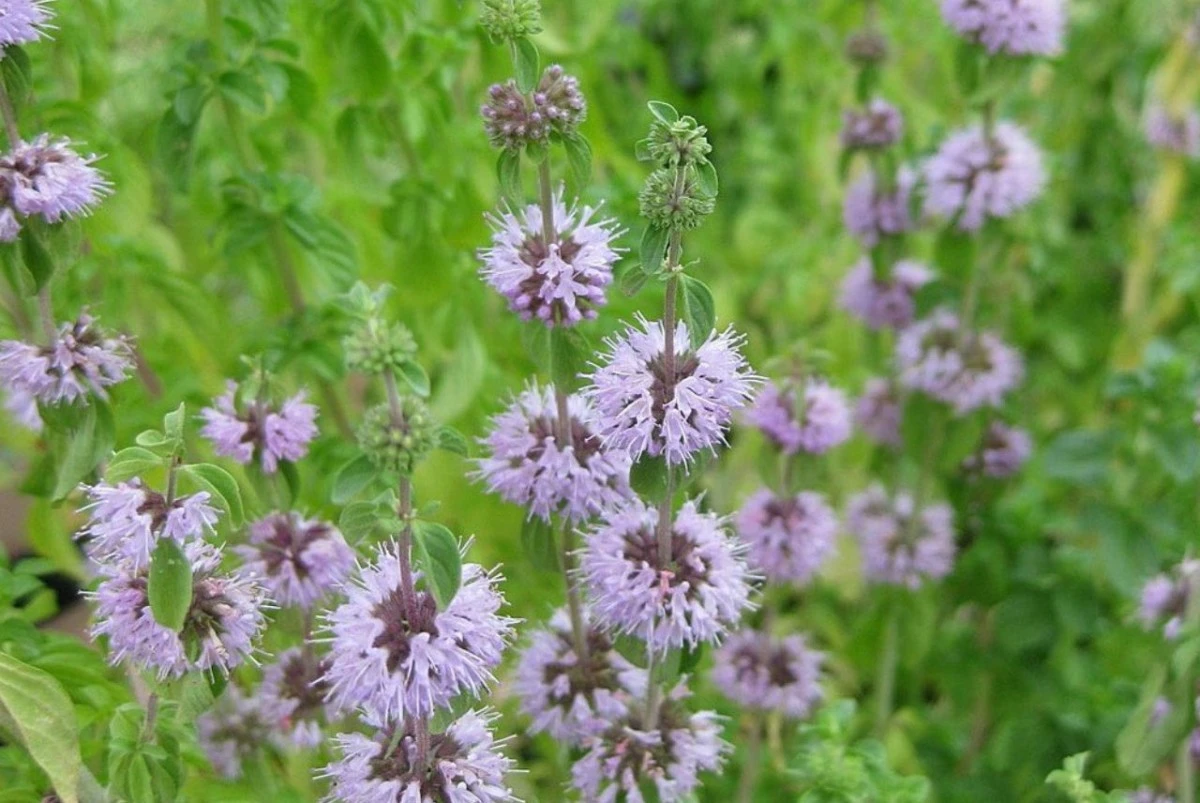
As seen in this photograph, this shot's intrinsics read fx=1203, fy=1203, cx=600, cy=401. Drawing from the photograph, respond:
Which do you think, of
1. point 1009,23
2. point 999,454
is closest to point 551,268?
point 1009,23

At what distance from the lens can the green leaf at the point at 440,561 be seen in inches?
34.9

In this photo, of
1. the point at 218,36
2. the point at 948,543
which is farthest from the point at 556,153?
the point at 948,543

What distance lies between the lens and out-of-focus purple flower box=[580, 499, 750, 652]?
1.08 m

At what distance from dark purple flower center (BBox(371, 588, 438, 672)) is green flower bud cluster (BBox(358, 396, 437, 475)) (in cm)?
15

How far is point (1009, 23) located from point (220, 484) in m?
1.29

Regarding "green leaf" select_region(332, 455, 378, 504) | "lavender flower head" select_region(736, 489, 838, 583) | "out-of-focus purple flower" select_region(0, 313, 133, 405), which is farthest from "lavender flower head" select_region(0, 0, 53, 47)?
"lavender flower head" select_region(736, 489, 838, 583)

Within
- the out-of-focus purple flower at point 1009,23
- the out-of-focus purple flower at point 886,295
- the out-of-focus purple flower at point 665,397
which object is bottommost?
the out-of-focus purple flower at point 665,397

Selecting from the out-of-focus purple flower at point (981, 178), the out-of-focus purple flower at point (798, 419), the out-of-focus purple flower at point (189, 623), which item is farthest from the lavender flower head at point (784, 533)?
the out-of-focus purple flower at point (189, 623)

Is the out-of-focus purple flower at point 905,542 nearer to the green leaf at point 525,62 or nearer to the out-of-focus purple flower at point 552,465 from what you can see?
the out-of-focus purple flower at point 552,465

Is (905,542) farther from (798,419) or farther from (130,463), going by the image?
(130,463)

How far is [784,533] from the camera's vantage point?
155 cm

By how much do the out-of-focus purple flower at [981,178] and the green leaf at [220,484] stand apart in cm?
125

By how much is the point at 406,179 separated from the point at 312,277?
0.77 feet

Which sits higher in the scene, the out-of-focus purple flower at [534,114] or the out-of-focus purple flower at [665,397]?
the out-of-focus purple flower at [534,114]
